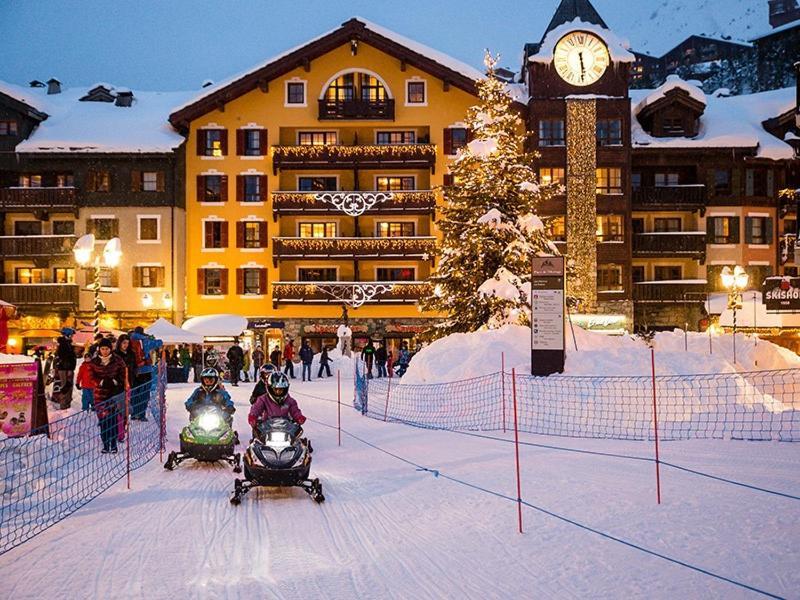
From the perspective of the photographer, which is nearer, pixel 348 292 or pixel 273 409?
pixel 273 409

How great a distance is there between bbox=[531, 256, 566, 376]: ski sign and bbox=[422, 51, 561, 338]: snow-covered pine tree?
8268mm

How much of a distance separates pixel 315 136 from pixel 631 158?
59.8 ft

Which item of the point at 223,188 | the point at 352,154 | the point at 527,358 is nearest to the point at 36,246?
the point at 223,188

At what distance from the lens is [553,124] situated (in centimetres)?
4722

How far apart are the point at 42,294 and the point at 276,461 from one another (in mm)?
41422

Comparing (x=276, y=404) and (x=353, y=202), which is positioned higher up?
(x=353, y=202)

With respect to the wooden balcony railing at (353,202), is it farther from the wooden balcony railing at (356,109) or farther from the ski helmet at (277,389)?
the ski helmet at (277,389)

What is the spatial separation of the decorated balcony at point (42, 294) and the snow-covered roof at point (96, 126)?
25.4 ft

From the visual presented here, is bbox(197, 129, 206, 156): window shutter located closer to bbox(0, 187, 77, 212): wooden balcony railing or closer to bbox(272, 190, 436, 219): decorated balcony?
bbox(272, 190, 436, 219): decorated balcony

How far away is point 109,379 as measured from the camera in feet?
46.9

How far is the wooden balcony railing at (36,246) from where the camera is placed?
4750cm

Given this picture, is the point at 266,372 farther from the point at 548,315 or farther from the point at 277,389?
the point at 548,315

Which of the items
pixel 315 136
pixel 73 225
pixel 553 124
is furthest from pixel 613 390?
pixel 73 225

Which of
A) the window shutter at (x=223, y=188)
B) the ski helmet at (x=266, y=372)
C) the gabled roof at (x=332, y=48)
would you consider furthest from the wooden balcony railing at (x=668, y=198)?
the ski helmet at (x=266, y=372)
